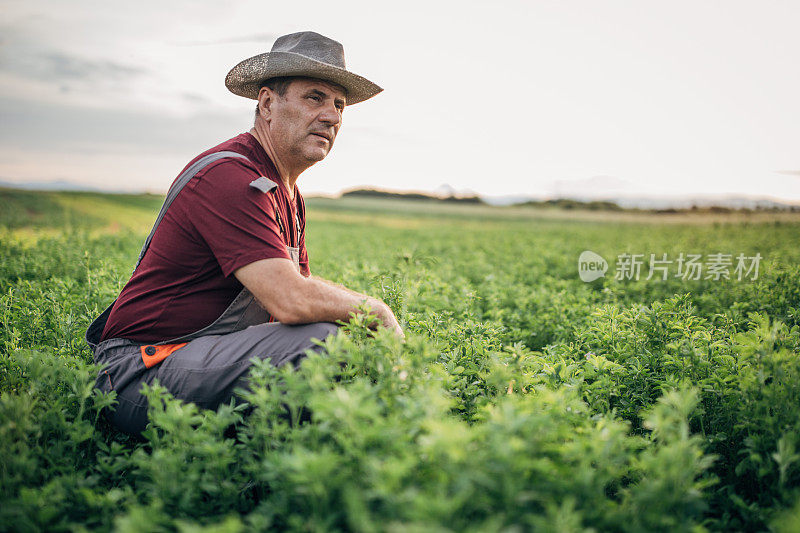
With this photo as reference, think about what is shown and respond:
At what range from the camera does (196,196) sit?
285 cm

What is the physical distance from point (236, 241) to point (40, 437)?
131 centimetres

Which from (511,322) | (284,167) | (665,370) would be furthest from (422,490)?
(511,322)

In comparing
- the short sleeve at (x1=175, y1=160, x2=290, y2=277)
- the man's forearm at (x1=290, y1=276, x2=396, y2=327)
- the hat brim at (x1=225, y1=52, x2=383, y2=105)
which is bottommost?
the man's forearm at (x1=290, y1=276, x2=396, y2=327)

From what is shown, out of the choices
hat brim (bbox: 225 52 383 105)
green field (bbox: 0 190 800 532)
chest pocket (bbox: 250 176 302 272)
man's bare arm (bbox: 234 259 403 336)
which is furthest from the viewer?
hat brim (bbox: 225 52 383 105)

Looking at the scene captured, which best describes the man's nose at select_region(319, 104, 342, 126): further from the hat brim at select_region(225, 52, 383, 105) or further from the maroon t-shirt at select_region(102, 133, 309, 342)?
the maroon t-shirt at select_region(102, 133, 309, 342)

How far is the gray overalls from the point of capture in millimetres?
2719

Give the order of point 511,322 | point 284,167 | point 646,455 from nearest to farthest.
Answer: point 646,455 < point 284,167 < point 511,322

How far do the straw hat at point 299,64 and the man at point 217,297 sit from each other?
0.02 metres

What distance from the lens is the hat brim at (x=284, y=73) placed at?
11.1 ft

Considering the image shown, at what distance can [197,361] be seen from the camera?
2.76 metres

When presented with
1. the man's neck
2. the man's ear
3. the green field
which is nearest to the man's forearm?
the green field

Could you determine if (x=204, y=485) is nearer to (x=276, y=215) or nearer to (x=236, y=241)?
(x=236, y=241)

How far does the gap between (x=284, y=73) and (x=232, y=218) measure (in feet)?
4.26

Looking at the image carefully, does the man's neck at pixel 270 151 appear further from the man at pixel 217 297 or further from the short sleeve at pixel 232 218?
the short sleeve at pixel 232 218
